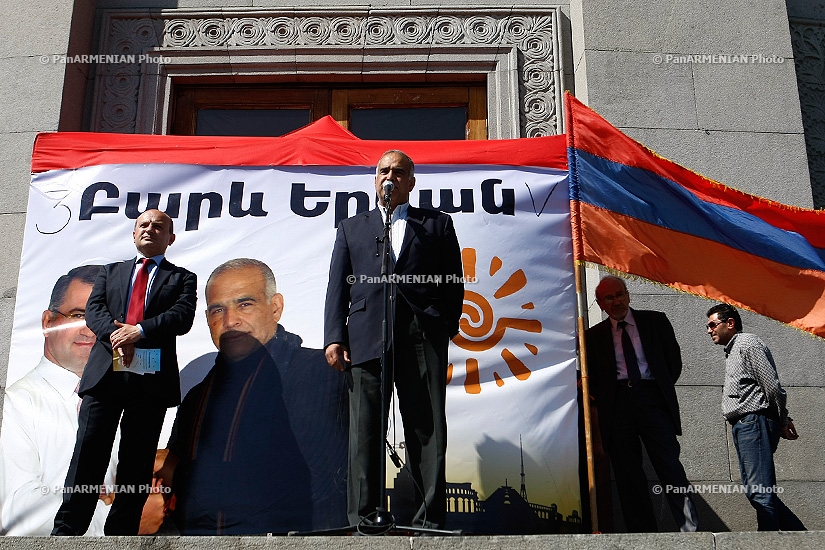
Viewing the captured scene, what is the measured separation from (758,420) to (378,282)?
2.87 metres

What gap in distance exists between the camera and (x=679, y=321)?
8.70m

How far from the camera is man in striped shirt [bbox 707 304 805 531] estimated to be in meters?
7.07

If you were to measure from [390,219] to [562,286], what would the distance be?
1791 mm

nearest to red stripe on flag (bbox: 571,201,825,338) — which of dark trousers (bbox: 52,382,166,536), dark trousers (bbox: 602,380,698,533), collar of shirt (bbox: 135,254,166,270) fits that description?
dark trousers (bbox: 602,380,698,533)


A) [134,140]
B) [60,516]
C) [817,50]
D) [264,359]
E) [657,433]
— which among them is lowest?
[60,516]

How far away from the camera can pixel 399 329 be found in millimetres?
6371

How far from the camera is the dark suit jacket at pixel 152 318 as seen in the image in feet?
21.8

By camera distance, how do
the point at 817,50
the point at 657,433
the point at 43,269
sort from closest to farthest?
the point at 657,433
the point at 43,269
the point at 817,50

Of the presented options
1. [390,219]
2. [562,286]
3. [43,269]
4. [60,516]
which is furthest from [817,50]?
[60,516]

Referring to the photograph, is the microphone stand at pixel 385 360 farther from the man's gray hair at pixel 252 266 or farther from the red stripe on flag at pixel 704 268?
the red stripe on flag at pixel 704 268

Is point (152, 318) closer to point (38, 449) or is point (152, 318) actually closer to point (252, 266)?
point (252, 266)

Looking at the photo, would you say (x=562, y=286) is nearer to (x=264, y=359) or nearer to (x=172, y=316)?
(x=264, y=359)

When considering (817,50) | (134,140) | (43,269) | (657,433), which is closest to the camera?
(657,433)

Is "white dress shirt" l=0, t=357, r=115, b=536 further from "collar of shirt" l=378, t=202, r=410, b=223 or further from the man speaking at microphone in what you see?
"collar of shirt" l=378, t=202, r=410, b=223
